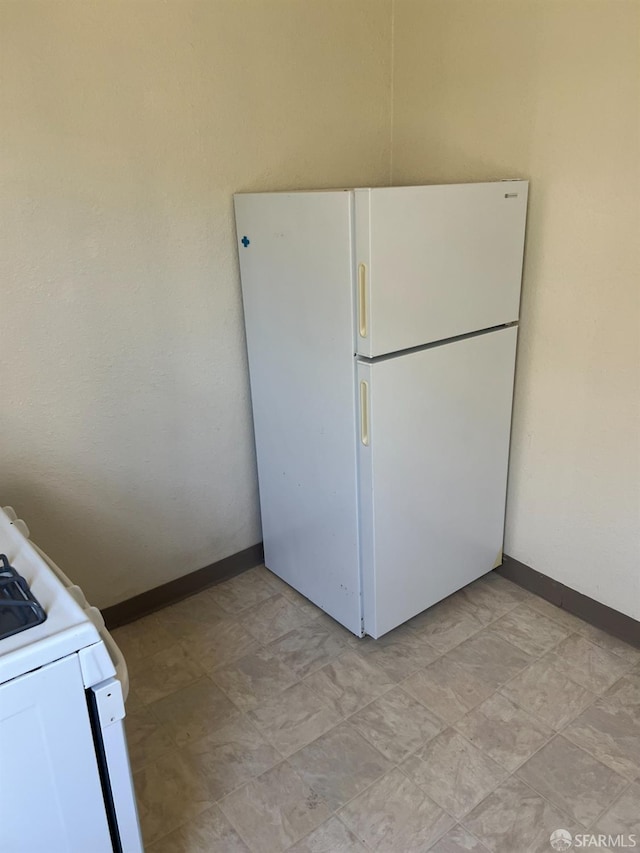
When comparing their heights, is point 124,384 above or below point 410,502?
above

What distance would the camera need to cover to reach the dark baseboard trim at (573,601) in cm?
211

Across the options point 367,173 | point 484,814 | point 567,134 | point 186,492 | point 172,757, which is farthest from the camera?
point 367,173

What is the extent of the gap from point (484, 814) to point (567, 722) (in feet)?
1.36

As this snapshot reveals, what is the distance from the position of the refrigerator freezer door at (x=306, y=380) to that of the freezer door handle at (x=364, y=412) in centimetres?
3

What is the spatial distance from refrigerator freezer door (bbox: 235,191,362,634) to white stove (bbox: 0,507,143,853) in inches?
37.4

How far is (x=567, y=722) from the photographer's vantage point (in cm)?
183

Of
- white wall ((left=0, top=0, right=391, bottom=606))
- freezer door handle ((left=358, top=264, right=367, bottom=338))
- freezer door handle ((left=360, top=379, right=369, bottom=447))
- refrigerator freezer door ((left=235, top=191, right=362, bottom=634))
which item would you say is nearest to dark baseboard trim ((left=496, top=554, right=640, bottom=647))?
refrigerator freezer door ((left=235, top=191, right=362, bottom=634))

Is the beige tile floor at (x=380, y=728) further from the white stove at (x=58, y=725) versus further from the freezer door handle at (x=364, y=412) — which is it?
the freezer door handle at (x=364, y=412)

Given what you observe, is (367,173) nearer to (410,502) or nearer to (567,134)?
(567,134)

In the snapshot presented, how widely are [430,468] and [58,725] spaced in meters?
1.30

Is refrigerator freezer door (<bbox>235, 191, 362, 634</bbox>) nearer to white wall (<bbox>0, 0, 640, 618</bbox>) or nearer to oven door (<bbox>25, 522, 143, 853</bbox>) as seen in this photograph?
white wall (<bbox>0, 0, 640, 618</bbox>)

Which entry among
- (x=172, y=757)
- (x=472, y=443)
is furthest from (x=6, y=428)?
(x=472, y=443)

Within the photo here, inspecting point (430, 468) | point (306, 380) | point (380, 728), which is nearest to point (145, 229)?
point (306, 380)

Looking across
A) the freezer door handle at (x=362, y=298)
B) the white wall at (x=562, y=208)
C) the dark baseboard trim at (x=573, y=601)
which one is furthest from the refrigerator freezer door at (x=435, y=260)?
the dark baseboard trim at (x=573, y=601)
